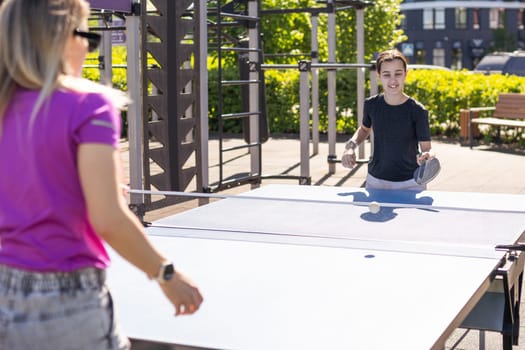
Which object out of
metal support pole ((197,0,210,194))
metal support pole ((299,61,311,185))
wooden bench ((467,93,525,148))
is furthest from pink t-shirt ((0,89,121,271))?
wooden bench ((467,93,525,148))

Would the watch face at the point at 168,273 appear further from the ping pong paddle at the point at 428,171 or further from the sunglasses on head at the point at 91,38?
the ping pong paddle at the point at 428,171

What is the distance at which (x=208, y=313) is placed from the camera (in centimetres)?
282

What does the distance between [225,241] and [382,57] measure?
234cm

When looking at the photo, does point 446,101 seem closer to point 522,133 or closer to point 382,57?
point 522,133

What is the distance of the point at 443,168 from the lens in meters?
13.3

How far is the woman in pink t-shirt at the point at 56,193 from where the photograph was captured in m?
2.08

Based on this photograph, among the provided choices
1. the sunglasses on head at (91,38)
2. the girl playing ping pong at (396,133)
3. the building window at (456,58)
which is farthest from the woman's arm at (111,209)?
the building window at (456,58)

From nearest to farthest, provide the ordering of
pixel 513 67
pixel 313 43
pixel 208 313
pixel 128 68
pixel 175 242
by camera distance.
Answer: pixel 208 313 < pixel 175 242 < pixel 128 68 < pixel 313 43 < pixel 513 67

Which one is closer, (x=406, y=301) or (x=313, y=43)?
(x=406, y=301)

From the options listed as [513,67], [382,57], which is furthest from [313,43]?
[513,67]

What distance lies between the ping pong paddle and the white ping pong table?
0.09 m

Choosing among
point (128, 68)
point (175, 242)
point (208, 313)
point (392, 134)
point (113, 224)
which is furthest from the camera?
point (128, 68)

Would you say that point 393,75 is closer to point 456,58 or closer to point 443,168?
point 443,168

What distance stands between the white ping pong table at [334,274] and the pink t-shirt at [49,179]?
514 mm
